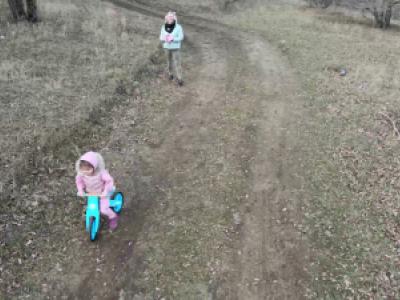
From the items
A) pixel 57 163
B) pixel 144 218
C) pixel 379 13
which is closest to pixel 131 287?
pixel 144 218

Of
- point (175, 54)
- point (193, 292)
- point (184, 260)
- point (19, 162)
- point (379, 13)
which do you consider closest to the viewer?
point (193, 292)

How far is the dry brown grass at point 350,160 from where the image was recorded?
867 cm

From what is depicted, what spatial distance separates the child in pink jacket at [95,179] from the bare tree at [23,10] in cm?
1442

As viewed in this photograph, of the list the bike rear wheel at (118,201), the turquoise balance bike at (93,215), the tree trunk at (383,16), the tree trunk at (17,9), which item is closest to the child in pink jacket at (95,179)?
the turquoise balance bike at (93,215)

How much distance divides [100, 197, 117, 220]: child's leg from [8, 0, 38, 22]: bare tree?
14.6 m

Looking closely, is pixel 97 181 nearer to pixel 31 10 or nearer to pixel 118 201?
pixel 118 201

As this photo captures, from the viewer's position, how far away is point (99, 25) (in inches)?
822

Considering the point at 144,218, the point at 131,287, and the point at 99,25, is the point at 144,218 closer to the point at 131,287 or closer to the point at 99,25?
the point at 131,287

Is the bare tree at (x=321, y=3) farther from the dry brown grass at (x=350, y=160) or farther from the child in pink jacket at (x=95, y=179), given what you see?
the child in pink jacket at (x=95, y=179)

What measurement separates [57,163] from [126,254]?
12.0 ft

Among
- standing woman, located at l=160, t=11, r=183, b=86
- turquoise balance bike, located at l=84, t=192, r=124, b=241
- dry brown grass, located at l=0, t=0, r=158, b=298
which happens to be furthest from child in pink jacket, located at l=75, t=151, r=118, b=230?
standing woman, located at l=160, t=11, r=183, b=86

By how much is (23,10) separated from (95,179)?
1503 centimetres

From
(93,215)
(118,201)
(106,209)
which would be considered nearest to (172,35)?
(118,201)

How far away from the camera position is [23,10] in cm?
1997
